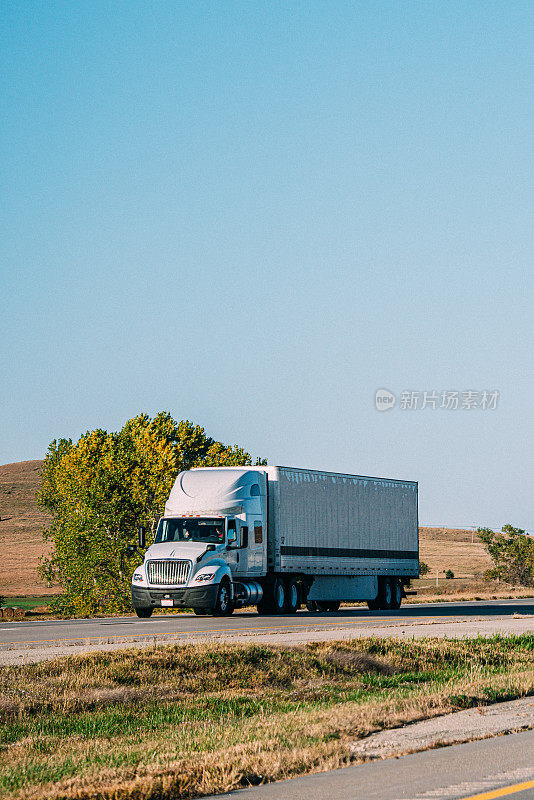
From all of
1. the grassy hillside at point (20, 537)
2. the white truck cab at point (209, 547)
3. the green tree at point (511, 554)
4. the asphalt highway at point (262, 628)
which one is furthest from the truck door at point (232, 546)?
the grassy hillside at point (20, 537)

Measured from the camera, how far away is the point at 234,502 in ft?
104

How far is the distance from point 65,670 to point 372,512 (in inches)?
927

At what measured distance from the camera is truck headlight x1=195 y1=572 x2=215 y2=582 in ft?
97.2

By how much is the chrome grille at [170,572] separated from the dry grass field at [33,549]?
43.9m

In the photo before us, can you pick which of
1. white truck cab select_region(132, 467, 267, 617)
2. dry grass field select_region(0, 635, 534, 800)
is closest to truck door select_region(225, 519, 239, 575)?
white truck cab select_region(132, 467, 267, 617)

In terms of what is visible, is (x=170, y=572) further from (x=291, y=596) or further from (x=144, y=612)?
(x=291, y=596)

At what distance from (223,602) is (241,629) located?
16.1 ft

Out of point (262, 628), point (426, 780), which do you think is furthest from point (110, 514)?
point (426, 780)

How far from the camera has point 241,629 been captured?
2583cm

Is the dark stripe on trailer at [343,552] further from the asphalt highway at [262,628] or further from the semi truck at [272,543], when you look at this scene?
the asphalt highway at [262,628]

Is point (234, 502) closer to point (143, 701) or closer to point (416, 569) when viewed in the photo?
point (416, 569)

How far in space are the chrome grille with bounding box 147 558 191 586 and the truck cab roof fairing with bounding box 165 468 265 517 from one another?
2200mm

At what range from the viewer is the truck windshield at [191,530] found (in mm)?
30859

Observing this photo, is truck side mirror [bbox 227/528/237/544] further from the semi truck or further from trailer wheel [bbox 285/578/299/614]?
trailer wheel [bbox 285/578/299/614]
